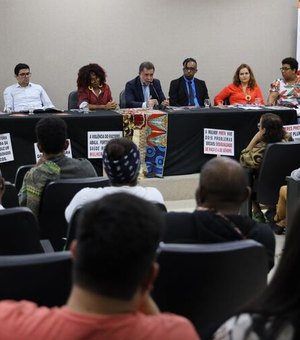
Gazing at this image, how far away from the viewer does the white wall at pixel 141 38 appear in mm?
6973

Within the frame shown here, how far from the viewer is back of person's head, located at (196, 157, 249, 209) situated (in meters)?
1.84

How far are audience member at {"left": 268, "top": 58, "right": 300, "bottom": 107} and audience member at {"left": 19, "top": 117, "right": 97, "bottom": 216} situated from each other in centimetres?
365

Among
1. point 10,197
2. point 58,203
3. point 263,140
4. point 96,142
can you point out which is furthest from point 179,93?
point 58,203

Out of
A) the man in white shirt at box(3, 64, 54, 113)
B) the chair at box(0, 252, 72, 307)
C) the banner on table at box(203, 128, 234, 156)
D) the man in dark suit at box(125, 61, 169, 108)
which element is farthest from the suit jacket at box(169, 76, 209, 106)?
the chair at box(0, 252, 72, 307)

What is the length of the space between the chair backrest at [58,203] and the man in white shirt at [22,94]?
351 centimetres

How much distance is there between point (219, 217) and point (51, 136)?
1.42 metres

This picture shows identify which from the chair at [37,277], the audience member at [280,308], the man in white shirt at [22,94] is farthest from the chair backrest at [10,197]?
the man in white shirt at [22,94]

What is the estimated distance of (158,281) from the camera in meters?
1.56

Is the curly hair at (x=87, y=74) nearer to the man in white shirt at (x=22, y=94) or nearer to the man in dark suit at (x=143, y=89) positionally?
the man in dark suit at (x=143, y=89)

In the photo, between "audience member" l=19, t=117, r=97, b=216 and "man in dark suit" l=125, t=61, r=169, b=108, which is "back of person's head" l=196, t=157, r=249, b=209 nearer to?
"audience member" l=19, t=117, r=97, b=216

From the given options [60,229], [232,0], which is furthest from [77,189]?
[232,0]

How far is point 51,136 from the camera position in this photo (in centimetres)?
293

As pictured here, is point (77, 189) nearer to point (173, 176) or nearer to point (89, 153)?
point (89, 153)

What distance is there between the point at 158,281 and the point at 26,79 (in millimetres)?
4960
